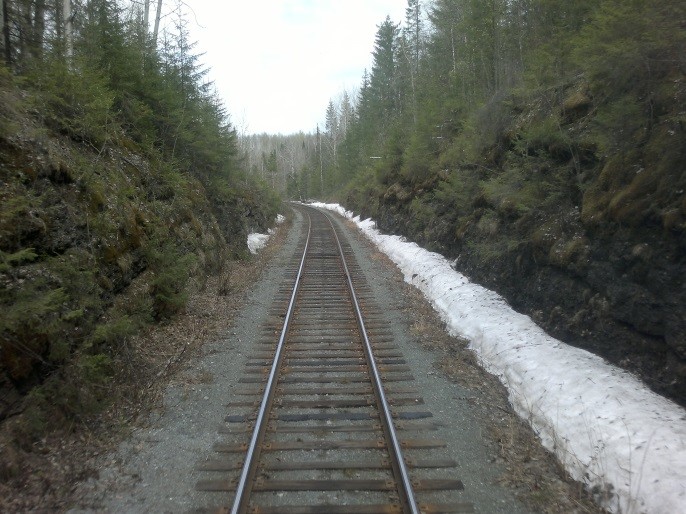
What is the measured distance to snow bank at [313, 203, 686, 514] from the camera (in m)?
4.11

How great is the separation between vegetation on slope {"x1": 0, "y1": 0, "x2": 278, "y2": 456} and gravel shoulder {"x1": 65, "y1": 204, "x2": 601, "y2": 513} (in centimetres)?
82


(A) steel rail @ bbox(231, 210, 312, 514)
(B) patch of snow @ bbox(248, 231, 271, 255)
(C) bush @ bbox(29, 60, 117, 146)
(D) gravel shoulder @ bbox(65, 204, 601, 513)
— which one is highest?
(C) bush @ bbox(29, 60, 117, 146)

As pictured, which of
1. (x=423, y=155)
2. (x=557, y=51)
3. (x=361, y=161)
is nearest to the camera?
(x=557, y=51)

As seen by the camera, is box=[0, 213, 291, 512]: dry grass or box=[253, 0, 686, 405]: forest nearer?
box=[0, 213, 291, 512]: dry grass

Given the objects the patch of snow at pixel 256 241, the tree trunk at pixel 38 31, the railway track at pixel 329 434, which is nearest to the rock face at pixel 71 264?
the railway track at pixel 329 434

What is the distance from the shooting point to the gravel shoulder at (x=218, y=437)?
4.28m

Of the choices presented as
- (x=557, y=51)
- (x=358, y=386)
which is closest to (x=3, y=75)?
(x=358, y=386)

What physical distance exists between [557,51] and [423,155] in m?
10.1

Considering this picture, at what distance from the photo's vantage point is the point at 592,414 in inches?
202

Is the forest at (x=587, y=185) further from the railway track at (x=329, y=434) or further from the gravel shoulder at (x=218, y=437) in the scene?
the railway track at (x=329, y=434)

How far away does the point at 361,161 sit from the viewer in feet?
157

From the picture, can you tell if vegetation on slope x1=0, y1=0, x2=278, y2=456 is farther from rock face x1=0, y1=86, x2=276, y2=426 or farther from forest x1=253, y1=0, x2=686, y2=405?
forest x1=253, y1=0, x2=686, y2=405

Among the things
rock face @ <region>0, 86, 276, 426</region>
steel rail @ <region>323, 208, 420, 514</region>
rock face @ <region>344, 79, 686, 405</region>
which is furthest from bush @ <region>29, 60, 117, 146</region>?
rock face @ <region>344, 79, 686, 405</region>

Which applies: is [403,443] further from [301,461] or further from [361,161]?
[361,161]
